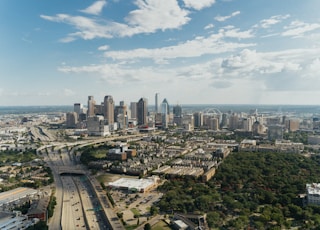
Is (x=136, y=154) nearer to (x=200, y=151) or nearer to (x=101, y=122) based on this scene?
(x=200, y=151)

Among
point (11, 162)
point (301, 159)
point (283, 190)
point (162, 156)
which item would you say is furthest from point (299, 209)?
point (11, 162)

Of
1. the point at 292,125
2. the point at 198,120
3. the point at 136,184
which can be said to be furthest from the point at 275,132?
the point at 136,184

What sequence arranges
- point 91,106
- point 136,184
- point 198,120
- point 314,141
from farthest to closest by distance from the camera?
point 91,106, point 198,120, point 314,141, point 136,184

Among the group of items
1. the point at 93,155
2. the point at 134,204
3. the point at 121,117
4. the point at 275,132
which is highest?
the point at 121,117

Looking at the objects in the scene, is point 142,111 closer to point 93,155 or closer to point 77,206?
point 93,155

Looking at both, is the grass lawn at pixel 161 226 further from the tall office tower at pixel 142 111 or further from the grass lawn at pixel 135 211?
the tall office tower at pixel 142 111

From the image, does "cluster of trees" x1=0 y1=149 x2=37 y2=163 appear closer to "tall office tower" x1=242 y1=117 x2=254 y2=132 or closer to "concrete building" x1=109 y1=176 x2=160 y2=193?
"concrete building" x1=109 y1=176 x2=160 y2=193

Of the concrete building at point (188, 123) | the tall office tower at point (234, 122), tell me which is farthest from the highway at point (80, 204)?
the tall office tower at point (234, 122)
